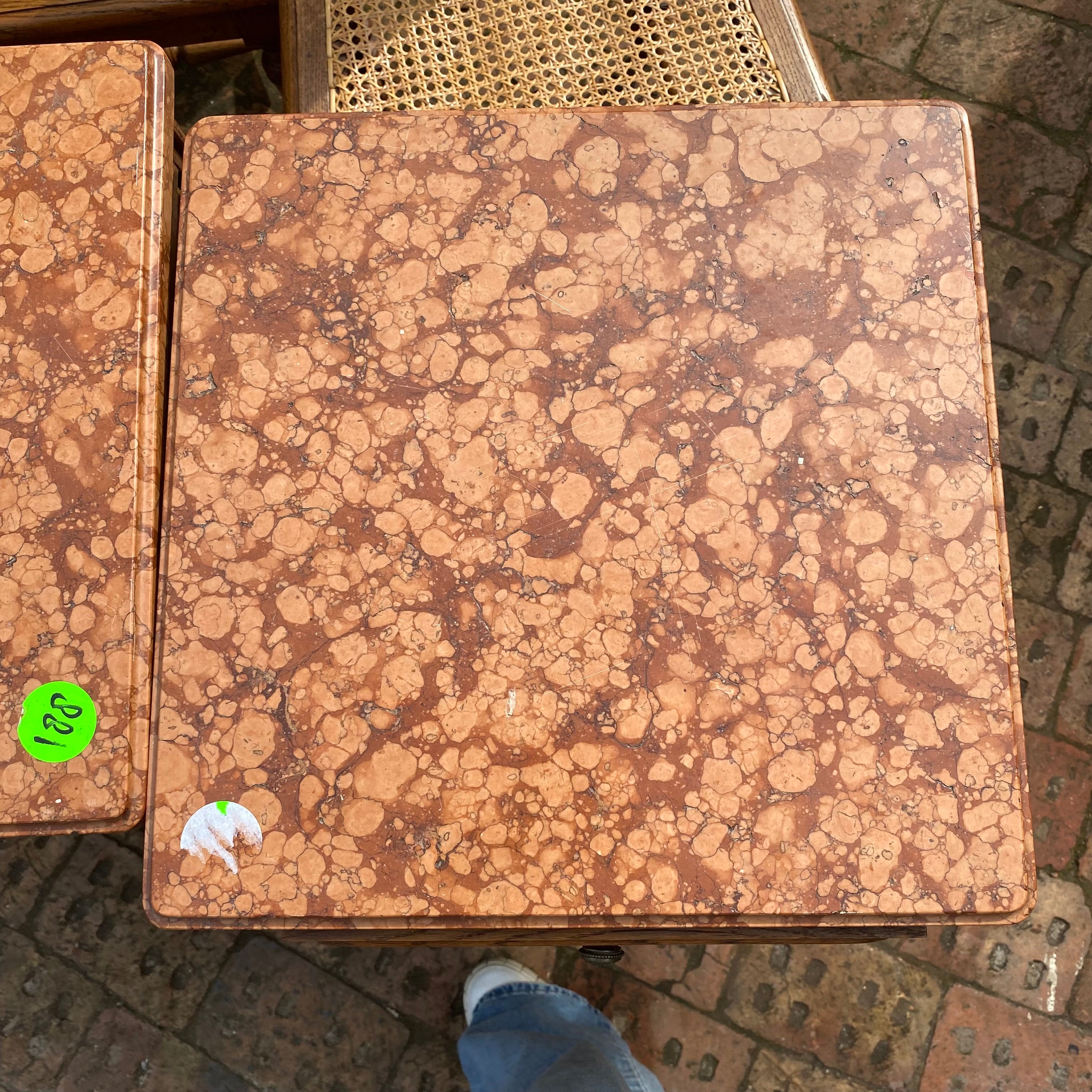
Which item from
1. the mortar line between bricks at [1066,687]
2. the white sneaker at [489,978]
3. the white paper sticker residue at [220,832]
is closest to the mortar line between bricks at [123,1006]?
the white sneaker at [489,978]

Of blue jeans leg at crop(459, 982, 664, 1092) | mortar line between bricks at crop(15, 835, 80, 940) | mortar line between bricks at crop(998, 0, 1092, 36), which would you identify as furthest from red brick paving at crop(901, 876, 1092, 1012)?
mortar line between bricks at crop(998, 0, 1092, 36)

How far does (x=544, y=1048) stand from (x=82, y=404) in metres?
1.31

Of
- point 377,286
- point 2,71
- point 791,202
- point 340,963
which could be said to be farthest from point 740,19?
point 340,963

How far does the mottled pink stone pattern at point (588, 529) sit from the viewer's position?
850 mm

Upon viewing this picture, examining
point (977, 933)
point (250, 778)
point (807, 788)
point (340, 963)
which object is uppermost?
point (807, 788)

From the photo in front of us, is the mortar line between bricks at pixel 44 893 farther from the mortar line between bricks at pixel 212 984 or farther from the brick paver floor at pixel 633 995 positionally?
the mortar line between bricks at pixel 212 984

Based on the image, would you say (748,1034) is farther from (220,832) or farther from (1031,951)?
(220,832)

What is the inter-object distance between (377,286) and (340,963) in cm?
131

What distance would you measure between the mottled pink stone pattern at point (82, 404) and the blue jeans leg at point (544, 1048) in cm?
94

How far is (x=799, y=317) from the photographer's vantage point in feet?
3.10

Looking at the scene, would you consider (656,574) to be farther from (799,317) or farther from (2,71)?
(2,71)

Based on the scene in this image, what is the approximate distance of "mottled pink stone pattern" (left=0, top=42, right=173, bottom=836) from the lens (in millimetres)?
862

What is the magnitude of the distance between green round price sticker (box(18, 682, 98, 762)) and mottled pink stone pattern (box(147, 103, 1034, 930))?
0.08 metres

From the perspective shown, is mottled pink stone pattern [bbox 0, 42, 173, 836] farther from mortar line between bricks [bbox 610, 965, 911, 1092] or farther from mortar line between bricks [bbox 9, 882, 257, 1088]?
mortar line between bricks [bbox 610, 965, 911, 1092]
